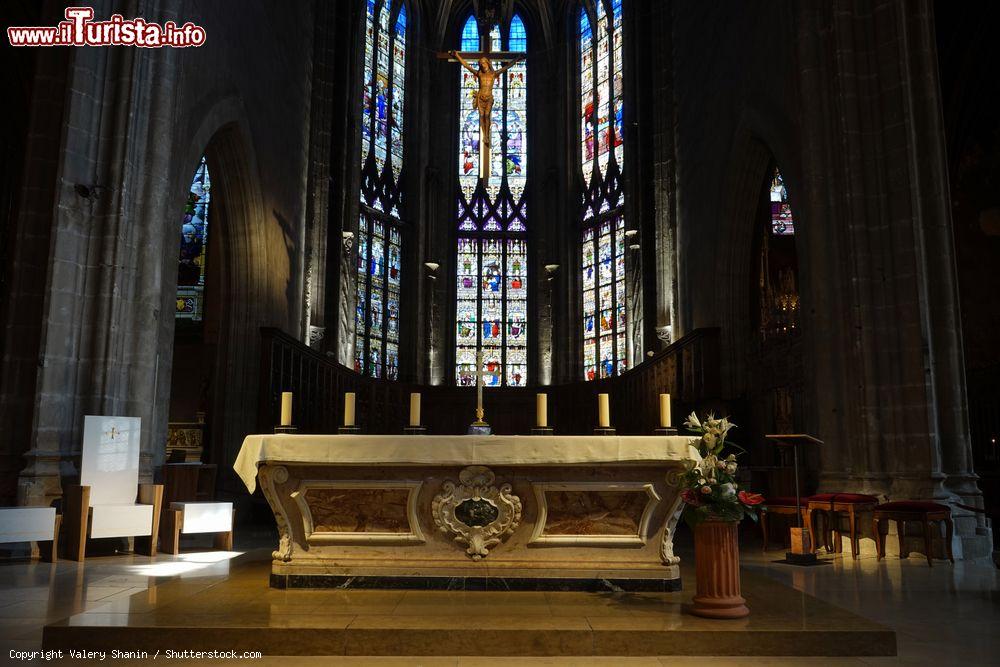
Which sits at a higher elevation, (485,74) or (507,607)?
(485,74)

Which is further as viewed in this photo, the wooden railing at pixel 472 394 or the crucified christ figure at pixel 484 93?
the wooden railing at pixel 472 394

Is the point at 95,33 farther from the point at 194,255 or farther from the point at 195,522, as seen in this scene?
the point at 194,255

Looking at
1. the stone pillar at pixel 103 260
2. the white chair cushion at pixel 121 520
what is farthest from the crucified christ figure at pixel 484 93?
the white chair cushion at pixel 121 520

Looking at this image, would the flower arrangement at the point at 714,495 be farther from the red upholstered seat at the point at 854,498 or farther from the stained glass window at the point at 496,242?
the stained glass window at the point at 496,242

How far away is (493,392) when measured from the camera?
70.1 ft

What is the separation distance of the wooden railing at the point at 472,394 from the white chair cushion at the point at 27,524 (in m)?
5.20

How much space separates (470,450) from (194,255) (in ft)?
38.2

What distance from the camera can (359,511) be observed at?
17.0 ft

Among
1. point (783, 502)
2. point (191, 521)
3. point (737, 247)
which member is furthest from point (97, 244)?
point (737, 247)

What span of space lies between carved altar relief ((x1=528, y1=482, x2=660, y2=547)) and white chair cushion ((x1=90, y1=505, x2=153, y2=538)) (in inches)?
160

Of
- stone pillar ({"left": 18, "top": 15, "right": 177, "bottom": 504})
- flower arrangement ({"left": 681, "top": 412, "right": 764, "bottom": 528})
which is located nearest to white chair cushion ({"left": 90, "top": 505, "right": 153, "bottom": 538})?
stone pillar ({"left": 18, "top": 15, "right": 177, "bottom": 504})

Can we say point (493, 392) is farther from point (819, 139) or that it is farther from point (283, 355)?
point (819, 139)

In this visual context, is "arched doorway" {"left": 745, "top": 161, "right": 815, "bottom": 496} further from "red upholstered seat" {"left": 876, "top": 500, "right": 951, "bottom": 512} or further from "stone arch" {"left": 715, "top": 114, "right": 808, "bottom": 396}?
"red upholstered seat" {"left": 876, "top": 500, "right": 951, "bottom": 512}

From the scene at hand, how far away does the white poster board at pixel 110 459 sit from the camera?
726cm
